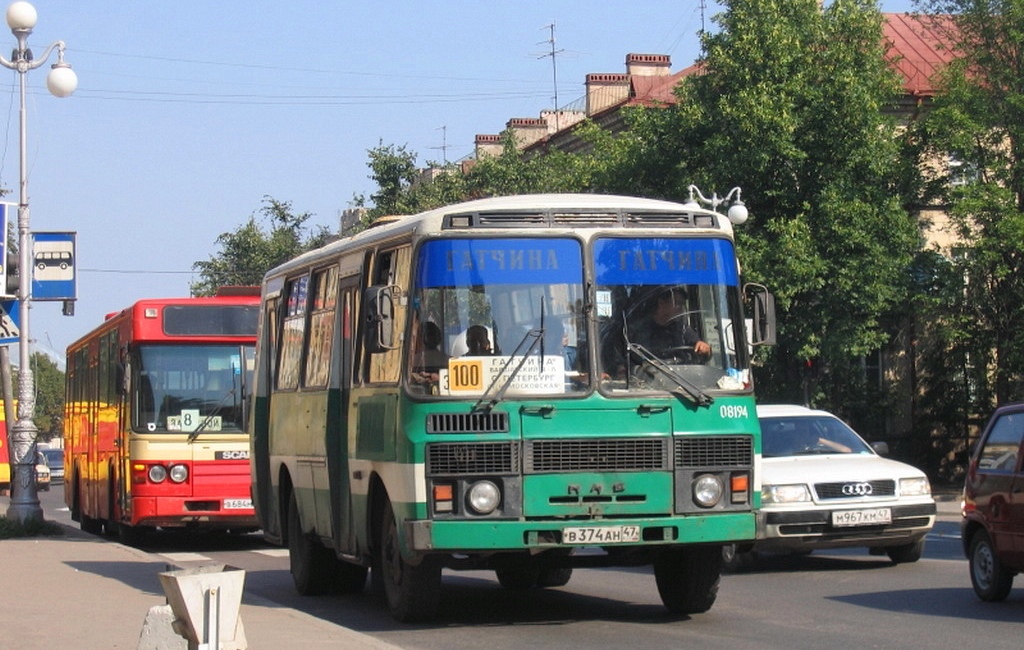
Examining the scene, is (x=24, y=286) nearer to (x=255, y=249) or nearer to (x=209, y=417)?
(x=209, y=417)

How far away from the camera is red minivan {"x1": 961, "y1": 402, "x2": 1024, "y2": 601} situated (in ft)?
41.5

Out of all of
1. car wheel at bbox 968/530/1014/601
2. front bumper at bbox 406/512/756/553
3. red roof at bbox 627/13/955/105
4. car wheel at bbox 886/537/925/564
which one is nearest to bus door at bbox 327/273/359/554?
front bumper at bbox 406/512/756/553

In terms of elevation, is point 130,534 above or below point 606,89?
below

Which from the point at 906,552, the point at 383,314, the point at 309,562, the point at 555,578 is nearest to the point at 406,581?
the point at 383,314

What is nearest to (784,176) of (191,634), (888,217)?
(888,217)

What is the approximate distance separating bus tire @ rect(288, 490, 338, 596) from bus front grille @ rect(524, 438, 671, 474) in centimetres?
402

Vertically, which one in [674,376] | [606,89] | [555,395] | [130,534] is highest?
[606,89]

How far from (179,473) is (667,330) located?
11.0 m

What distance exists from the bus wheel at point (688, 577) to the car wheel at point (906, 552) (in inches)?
191

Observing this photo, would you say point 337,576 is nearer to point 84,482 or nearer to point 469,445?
point 469,445

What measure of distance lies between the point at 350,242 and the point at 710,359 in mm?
3529

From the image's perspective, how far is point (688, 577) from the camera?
12633mm

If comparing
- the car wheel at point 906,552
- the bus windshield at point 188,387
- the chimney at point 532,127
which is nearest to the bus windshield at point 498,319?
the car wheel at point 906,552

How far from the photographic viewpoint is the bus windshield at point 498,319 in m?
11.4
